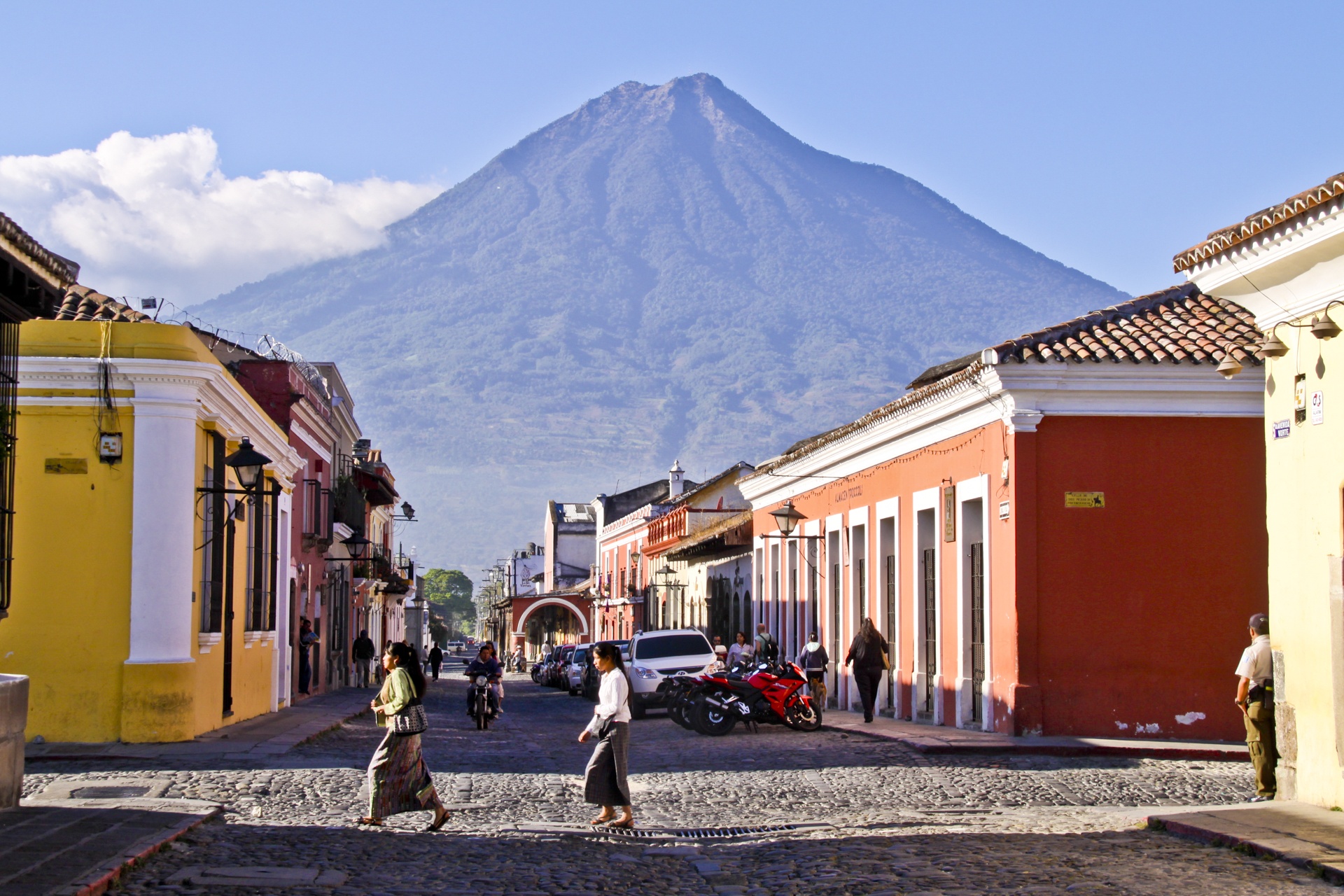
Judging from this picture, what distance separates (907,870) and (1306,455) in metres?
4.63

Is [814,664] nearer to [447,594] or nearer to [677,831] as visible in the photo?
[677,831]

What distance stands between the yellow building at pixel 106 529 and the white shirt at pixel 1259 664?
1022 cm

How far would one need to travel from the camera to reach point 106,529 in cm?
1658

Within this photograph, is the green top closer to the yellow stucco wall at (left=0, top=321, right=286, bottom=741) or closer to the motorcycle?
the yellow stucco wall at (left=0, top=321, right=286, bottom=741)

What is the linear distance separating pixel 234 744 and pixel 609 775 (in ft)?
23.2

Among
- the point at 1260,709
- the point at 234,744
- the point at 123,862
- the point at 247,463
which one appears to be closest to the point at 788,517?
the point at 247,463

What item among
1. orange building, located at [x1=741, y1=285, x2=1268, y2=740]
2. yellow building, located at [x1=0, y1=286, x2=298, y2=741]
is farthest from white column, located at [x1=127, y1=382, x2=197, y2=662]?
orange building, located at [x1=741, y1=285, x2=1268, y2=740]

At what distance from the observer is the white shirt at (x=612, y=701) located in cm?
1124

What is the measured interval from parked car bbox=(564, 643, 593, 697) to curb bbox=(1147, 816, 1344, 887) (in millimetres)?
Result: 26279

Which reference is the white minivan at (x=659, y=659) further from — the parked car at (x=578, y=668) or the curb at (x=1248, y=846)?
the curb at (x=1248, y=846)

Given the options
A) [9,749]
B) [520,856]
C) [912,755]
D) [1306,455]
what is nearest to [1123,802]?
[1306,455]

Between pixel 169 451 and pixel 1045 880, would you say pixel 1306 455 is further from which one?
pixel 169 451

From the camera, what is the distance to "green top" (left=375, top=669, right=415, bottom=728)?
10.7 metres

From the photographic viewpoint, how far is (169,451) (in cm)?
1672
